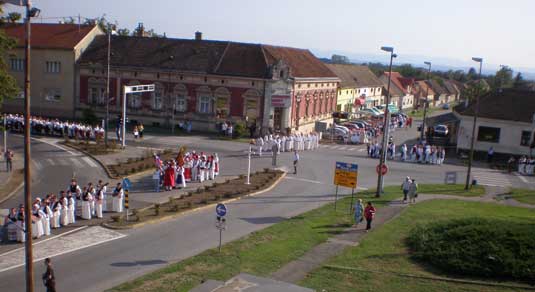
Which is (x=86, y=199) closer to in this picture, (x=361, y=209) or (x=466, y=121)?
(x=361, y=209)

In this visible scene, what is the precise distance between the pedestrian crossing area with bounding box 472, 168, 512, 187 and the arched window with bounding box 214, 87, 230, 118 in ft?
76.4

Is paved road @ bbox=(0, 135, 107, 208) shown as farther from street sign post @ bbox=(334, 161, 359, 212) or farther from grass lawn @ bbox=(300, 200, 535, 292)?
grass lawn @ bbox=(300, 200, 535, 292)

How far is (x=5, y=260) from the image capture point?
1831cm

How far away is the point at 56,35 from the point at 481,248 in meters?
53.7

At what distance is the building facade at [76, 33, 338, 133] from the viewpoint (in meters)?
52.2

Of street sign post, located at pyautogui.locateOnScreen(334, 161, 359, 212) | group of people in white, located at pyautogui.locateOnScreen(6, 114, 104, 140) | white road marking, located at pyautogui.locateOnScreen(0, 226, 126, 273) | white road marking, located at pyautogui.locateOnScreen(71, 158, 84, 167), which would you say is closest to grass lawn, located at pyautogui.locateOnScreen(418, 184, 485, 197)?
street sign post, located at pyautogui.locateOnScreen(334, 161, 359, 212)

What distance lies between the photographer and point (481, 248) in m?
18.9

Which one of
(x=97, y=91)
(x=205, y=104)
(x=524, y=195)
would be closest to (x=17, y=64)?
(x=97, y=91)

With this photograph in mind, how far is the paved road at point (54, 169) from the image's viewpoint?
29250 millimetres

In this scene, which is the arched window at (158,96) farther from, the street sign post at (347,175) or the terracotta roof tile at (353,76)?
the street sign post at (347,175)

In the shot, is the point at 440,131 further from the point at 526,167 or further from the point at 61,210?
the point at 61,210

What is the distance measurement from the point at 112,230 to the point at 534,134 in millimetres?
37477

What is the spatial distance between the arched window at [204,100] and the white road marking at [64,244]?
3208 cm

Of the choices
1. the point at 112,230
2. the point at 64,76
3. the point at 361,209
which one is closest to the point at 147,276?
the point at 112,230
